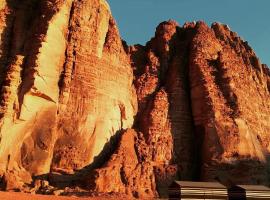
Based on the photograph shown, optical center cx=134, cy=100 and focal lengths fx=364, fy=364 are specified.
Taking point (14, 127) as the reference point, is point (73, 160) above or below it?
below

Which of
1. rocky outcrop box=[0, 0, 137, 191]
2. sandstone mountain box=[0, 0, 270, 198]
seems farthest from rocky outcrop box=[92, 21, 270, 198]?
rocky outcrop box=[0, 0, 137, 191]

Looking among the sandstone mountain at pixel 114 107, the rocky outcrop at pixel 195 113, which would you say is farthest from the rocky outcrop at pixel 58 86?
the rocky outcrop at pixel 195 113

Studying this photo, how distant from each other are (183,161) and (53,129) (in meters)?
10.8

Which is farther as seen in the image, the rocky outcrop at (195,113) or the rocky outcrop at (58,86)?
the rocky outcrop at (195,113)

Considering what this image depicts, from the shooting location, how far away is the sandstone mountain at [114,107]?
74.7ft

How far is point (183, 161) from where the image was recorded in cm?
2858

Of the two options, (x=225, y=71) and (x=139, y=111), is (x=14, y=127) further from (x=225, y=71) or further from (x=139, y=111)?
(x=225, y=71)

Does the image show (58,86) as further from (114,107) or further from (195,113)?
(195,113)

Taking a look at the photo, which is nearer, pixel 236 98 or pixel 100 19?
pixel 100 19

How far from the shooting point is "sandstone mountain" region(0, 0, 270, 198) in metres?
22.8

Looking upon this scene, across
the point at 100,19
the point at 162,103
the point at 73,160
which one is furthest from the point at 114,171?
the point at 100,19

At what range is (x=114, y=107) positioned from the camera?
27109 millimetres

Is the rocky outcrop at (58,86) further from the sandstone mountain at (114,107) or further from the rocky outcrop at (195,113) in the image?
the rocky outcrop at (195,113)

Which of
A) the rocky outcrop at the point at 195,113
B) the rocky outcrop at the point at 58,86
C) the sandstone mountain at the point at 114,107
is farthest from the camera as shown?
the rocky outcrop at the point at 195,113
